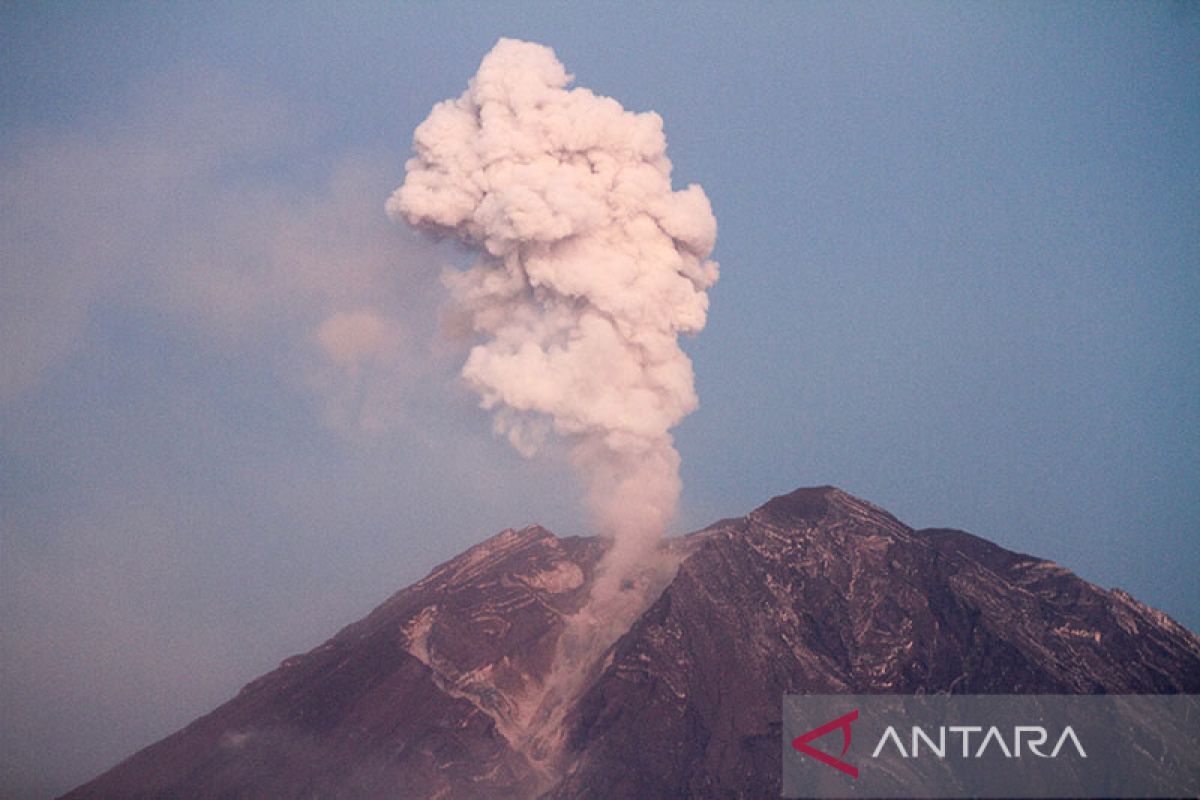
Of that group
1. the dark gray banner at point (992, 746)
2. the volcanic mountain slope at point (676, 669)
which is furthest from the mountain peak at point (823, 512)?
the dark gray banner at point (992, 746)

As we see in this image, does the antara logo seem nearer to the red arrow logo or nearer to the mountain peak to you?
the red arrow logo

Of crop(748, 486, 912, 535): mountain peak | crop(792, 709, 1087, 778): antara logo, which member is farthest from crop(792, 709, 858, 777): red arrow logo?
crop(748, 486, 912, 535): mountain peak

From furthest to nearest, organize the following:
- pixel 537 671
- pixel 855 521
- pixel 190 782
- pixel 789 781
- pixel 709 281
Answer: pixel 709 281
pixel 855 521
pixel 537 671
pixel 190 782
pixel 789 781

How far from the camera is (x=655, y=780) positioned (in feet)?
148

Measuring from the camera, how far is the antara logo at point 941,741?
145 ft

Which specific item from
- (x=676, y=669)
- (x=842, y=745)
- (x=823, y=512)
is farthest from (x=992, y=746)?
(x=823, y=512)

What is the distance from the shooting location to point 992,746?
1770 inches

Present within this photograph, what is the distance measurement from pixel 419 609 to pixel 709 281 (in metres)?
20.1

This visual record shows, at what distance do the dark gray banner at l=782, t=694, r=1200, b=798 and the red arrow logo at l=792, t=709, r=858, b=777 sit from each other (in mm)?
37

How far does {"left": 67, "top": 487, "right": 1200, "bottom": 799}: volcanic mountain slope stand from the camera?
152ft

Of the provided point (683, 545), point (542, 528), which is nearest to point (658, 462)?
point (683, 545)

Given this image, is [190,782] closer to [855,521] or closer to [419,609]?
[419,609]

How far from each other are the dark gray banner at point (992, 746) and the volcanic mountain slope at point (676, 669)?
96 cm

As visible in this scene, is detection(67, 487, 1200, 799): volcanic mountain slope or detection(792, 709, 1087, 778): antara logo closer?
detection(792, 709, 1087, 778): antara logo
